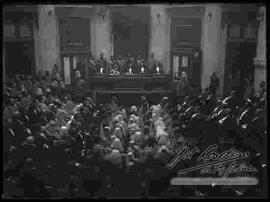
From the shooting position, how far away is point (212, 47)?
4.83 meters

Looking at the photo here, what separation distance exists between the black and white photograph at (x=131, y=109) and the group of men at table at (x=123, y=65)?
1 cm

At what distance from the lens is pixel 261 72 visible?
188 inches

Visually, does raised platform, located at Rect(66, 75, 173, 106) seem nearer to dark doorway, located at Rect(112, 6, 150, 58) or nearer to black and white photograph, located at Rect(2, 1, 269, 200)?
black and white photograph, located at Rect(2, 1, 269, 200)

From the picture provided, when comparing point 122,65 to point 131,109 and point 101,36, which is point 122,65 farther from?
point 131,109

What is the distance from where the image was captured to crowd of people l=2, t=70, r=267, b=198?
4871 millimetres

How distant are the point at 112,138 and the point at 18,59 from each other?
151 cm

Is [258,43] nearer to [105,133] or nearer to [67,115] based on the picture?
[105,133]

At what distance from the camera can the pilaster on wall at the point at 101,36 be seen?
15.7 ft

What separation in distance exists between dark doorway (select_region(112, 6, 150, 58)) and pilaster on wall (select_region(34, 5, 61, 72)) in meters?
0.72

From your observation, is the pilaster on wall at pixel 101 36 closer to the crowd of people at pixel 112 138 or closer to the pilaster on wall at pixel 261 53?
the crowd of people at pixel 112 138

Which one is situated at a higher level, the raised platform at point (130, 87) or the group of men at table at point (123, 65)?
the group of men at table at point (123, 65)

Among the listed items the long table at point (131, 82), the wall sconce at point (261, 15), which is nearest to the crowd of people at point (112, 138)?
the long table at point (131, 82)

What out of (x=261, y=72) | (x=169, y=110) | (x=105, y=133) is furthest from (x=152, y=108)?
(x=261, y=72)
